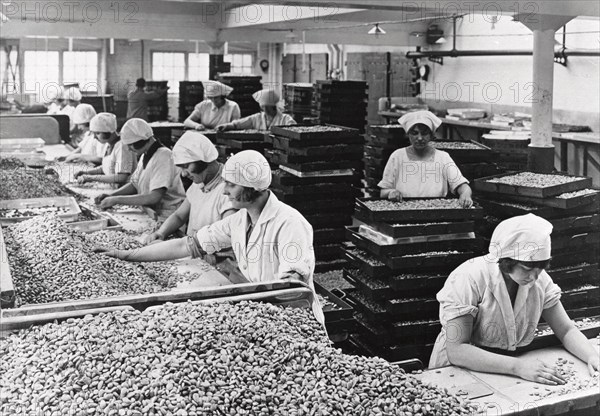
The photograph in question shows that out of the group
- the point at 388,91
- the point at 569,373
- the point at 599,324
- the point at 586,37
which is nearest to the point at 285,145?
the point at 599,324

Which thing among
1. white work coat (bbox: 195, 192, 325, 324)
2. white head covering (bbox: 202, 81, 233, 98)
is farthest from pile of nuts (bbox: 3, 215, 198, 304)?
white head covering (bbox: 202, 81, 233, 98)

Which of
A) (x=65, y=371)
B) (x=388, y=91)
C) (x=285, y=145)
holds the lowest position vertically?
(x=65, y=371)

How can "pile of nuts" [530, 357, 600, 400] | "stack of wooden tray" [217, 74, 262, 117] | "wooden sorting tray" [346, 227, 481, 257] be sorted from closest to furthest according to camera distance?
"pile of nuts" [530, 357, 600, 400] < "wooden sorting tray" [346, 227, 481, 257] < "stack of wooden tray" [217, 74, 262, 117]

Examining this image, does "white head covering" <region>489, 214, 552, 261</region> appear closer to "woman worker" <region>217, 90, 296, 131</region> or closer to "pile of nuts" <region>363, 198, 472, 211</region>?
"pile of nuts" <region>363, 198, 472, 211</region>

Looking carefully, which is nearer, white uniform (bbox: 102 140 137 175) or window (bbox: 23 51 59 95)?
white uniform (bbox: 102 140 137 175)

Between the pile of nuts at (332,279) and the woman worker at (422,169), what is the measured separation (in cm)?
83

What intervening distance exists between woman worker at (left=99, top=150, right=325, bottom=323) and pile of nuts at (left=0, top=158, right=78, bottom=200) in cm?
175

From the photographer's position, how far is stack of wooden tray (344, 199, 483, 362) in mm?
3930

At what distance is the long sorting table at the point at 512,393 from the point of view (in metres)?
2.23

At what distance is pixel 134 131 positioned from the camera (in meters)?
5.07

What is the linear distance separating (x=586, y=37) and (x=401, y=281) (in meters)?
6.73

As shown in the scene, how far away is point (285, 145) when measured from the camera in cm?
549

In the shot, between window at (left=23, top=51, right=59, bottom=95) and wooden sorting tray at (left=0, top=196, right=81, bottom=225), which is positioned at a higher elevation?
window at (left=23, top=51, right=59, bottom=95)

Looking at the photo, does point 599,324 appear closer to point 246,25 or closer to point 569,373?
point 569,373
